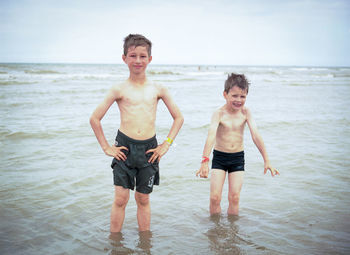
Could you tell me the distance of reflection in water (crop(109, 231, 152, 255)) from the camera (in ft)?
10.0

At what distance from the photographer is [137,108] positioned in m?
3.11

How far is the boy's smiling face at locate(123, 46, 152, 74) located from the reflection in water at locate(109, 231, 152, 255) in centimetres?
168

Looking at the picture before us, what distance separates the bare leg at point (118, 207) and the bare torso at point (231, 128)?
1.32 metres

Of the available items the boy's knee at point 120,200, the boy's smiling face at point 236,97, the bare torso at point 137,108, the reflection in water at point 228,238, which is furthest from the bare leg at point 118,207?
the boy's smiling face at point 236,97

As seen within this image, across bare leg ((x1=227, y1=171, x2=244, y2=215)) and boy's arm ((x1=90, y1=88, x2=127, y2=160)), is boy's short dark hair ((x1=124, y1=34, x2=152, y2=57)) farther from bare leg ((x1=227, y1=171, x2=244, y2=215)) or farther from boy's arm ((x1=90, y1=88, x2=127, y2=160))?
bare leg ((x1=227, y1=171, x2=244, y2=215))

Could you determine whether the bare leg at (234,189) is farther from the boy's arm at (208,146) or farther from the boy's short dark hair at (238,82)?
the boy's short dark hair at (238,82)

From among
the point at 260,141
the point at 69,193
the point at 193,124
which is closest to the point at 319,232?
the point at 260,141

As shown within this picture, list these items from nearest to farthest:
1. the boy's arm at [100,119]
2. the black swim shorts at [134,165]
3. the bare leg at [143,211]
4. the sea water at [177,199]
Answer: the boy's arm at [100,119], the black swim shorts at [134,165], the sea water at [177,199], the bare leg at [143,211]

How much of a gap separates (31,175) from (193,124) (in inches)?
185

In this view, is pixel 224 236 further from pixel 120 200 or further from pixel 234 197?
pixel 120 200

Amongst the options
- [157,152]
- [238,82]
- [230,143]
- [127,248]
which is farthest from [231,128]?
[127,248]

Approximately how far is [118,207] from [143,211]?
0.28m

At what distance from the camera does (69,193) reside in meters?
4.39

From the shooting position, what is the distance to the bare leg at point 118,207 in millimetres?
3152
